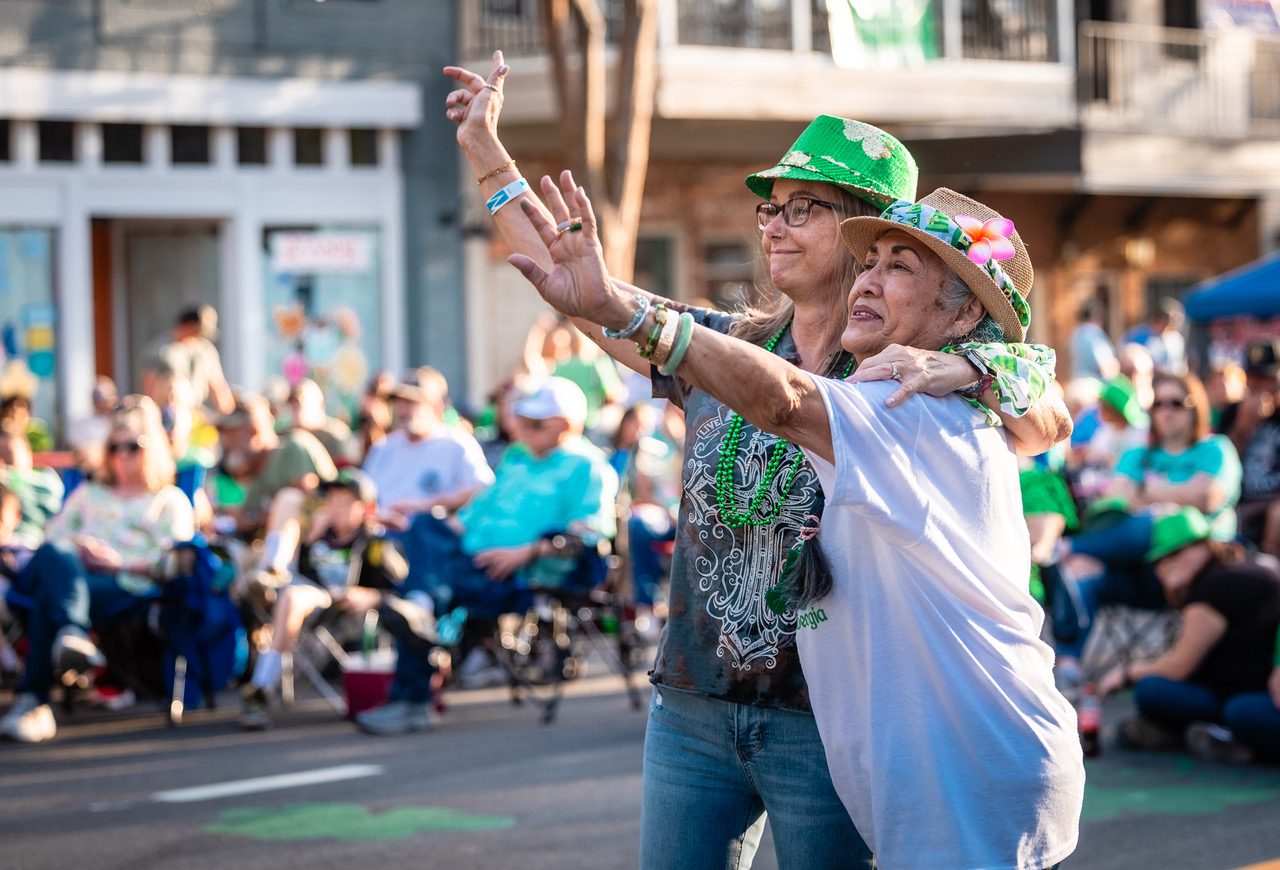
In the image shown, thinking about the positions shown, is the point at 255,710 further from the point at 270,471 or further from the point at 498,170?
the point at 498,170

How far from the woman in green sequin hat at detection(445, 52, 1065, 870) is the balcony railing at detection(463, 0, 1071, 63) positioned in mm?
14696

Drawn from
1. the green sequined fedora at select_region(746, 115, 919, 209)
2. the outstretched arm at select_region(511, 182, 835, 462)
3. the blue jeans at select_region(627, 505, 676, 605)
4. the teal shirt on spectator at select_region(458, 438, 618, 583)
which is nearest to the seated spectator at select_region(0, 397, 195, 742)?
the teal shirt on spectator at select_region(458, 438, 618, 583)

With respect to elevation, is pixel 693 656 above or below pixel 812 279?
below

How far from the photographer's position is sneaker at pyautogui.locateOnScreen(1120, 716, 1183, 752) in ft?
23.9

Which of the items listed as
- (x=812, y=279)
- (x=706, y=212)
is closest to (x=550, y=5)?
(x=706, y=212)

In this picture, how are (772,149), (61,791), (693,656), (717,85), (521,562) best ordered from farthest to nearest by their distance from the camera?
(772,149) → (717,85) → (521,562) → (61,791) → (693,656)

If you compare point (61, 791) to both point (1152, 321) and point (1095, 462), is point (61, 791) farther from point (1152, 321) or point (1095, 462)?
point (1152, 321)

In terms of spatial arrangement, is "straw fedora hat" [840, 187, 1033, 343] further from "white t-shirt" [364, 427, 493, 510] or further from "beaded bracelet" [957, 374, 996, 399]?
"white t-shirt" [364, 427, 493, 510]

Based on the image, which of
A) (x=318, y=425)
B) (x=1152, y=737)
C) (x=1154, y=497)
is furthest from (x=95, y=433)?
(x=1152, y=737)

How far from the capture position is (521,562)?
833 centimetres

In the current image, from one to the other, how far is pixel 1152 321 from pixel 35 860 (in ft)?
49.5

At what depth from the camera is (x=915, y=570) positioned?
2428mm

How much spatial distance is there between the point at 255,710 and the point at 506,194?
5.59 m

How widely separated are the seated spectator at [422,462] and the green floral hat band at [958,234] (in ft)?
23.0
